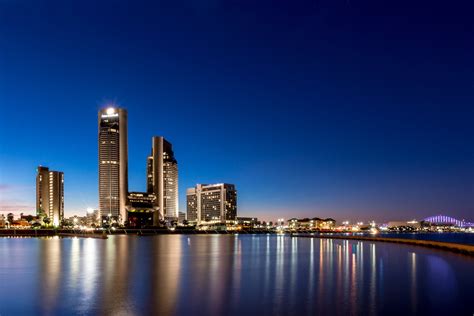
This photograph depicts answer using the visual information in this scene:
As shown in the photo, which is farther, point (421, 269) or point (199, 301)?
point (421, 269)

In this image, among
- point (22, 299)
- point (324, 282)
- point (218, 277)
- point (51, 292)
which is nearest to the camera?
point (22, 299)

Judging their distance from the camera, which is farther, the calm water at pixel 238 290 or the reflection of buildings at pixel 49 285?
the reflection of buildings at pixel 49 285

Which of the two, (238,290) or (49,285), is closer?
(238,290)

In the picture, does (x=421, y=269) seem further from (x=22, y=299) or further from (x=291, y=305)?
(x=22, y=299)

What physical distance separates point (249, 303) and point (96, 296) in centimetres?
1018

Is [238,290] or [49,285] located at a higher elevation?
[238,290]

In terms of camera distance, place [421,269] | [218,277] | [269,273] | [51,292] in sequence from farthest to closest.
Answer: [421,269] < [269,273] < [218,277] < [51,292]

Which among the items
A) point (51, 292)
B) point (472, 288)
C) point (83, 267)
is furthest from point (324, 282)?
point (83, 267)

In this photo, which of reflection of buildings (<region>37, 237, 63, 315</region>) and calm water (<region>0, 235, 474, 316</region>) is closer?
calm water (<region>0, 235, 474, 316</region>)

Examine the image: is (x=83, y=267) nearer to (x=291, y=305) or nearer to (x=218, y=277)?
(x=218, y=277)

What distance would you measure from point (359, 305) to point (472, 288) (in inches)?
479

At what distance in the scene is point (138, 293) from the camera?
30.4 metres

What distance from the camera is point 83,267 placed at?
4888cm

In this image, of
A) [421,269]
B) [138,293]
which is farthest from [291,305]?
[421,269]
